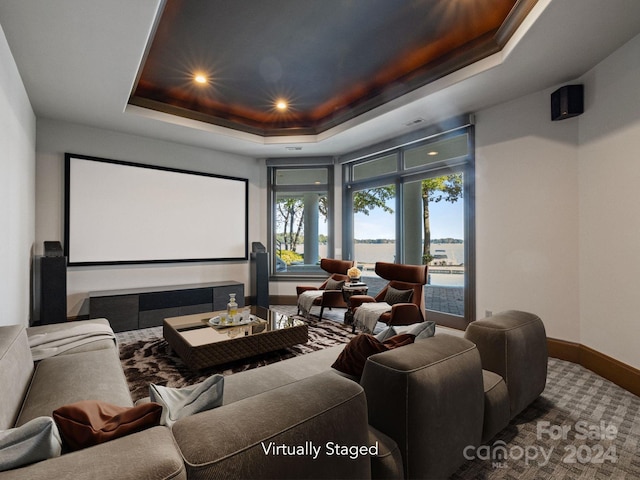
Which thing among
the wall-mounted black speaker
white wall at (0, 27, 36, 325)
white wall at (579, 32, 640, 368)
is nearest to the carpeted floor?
white wall at (579, 32, 640, 368)

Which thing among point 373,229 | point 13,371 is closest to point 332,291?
point 373,229

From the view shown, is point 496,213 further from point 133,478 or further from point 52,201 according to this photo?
point 52,201

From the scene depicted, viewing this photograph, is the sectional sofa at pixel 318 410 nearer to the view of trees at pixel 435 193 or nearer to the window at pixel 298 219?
the view of trees at pixel 435 193

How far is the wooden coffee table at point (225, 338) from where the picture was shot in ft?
9.36

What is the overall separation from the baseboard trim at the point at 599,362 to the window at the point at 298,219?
12.7 ft

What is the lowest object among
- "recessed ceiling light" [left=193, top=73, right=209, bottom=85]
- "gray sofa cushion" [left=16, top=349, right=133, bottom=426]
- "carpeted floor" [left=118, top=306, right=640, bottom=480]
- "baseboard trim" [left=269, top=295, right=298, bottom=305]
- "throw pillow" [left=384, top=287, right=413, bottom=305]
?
"carpeted floor" [left=118, top=306, right=640, bottom=480]

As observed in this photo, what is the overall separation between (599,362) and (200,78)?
5.18 meters

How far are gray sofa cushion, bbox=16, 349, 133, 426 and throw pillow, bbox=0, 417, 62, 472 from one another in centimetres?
91

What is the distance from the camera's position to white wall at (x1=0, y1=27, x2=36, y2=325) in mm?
2615

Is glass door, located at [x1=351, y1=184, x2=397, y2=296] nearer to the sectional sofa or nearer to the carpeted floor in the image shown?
the carpeted floor

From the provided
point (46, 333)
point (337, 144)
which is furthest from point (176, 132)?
point (46, 333)

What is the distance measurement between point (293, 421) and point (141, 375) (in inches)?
102

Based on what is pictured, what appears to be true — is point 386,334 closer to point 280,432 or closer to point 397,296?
point 280,432

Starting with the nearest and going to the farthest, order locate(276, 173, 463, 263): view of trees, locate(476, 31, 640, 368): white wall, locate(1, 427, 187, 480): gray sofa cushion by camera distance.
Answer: locate(1, 427, 187, 480): gray sofa cushion → locate(476, 31, 640, 368): white wall → locate(276, 173, 463, 263): view of trees
